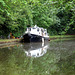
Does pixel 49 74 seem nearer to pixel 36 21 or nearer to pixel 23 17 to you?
pixel 23 17

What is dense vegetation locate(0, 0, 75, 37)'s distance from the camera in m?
7.16

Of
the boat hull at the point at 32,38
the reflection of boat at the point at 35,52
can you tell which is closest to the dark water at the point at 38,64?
the reflection of boat at the point at 35,52

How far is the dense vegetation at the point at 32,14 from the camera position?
7160 millimetres

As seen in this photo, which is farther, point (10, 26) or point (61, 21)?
point (61, 21)

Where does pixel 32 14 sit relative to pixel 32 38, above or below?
above

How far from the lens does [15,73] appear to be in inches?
170

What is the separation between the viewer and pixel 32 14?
2533 centimetres

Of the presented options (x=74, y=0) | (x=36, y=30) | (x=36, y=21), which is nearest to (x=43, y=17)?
(x=36, y=21)

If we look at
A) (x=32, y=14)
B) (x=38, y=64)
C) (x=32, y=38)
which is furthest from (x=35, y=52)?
(x=32, y=14)

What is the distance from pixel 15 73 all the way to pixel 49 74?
0.98 metres

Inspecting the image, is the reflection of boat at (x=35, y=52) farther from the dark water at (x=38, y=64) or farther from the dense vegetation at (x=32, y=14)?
the dense vegetation at (x=32, y=14)

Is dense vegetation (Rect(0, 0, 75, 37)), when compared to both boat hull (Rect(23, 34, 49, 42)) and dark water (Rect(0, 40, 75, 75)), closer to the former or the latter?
boat hull (Rect(23, 34, 49, 42))

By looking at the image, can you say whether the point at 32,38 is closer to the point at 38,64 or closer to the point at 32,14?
the point at 32,14

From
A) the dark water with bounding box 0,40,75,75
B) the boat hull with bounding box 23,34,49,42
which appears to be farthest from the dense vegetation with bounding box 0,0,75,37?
the dark water with bounding box 0,40,75,75
